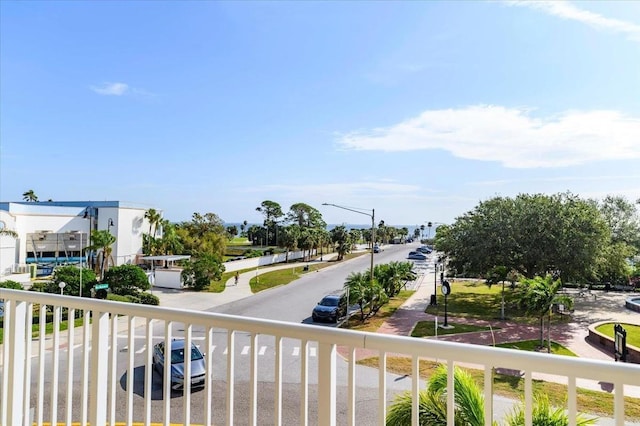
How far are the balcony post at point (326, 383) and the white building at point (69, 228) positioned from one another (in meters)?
25.1

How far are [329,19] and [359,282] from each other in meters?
8.02

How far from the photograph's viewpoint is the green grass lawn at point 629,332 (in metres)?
10.2

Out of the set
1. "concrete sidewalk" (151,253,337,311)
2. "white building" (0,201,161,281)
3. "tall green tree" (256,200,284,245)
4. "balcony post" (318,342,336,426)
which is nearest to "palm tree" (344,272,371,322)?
"concrete sidewalk" (151,253,337,311)

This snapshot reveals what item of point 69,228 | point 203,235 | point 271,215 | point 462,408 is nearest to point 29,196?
point 69,228

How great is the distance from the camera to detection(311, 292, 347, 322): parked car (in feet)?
39.8

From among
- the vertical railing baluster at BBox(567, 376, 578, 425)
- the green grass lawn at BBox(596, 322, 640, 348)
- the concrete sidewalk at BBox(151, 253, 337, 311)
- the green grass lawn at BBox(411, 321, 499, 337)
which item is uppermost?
the vertical railing baluster at BBox(567, 376, 578, 425)

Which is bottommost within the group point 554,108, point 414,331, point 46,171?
point 414,331

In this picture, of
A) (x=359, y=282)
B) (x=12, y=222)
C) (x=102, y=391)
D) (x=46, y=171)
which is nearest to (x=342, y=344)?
(x=102, y=391)

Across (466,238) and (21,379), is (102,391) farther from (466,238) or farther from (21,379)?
(466,238)

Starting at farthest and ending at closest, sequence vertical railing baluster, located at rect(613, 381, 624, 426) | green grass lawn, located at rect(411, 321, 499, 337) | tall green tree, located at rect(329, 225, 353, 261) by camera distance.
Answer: tall green tree, located at rect(329, 225, 353, 261) < green grass lawn, located at rect(411, 321, 499, 337) < vertical railing baluster, located at rect(613, 381, 624, 426)

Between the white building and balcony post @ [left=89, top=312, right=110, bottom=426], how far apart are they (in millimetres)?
24306

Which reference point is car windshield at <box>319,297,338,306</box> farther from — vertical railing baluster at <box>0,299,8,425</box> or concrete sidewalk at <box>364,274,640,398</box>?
vertical railing baluster at <box>0,299,8,425</box>

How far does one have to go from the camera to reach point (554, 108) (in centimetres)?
2658

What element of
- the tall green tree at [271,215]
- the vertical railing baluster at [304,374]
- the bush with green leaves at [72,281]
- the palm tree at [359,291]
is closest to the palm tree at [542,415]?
the vertical railing baluster at [304,374]
